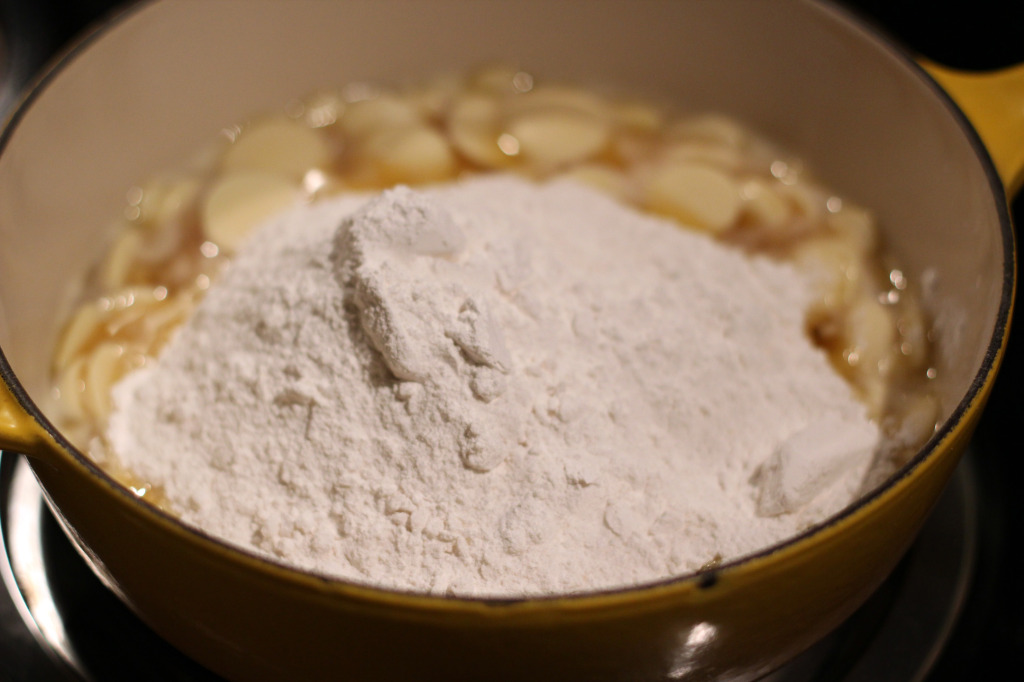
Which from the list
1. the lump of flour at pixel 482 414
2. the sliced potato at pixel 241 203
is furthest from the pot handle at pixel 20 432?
the sliced potato at pixel 241 203

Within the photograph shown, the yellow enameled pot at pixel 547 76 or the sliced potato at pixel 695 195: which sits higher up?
the yellow enameled pot at pixel 547 76

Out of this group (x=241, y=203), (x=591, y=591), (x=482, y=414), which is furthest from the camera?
(x=241, y=203)

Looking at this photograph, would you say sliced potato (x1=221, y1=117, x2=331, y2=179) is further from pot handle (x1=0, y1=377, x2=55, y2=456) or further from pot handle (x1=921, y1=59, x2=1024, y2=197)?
A: pot handle (x1=921, y1=59, x2=1024, y2=197)

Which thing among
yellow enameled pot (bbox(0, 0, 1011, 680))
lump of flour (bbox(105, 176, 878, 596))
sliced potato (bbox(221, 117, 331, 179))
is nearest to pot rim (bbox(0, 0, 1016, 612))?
yellow enameled pot (bbox(0, 0, 1011, 680))

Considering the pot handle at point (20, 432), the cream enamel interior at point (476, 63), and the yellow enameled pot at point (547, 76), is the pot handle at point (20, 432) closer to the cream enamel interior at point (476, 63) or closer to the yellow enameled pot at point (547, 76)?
the yellow enameled pot at point (547, 76)

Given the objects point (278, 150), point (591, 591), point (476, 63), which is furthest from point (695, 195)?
point (591, 591)

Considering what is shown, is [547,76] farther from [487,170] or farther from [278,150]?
[278,150]

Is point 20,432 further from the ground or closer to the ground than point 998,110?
further from the ground
